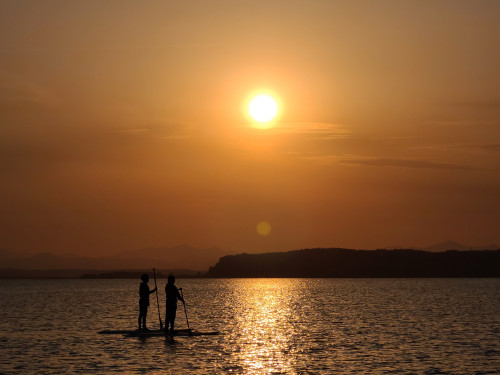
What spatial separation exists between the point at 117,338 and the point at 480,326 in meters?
30.5

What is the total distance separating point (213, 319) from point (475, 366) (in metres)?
37.9

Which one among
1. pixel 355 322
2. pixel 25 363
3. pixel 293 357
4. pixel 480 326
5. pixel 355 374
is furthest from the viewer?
pixel 355 322

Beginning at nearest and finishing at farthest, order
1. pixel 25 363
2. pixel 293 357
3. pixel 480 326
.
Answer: pixel 25 363 → pixel 293 357 → pixel 480 326

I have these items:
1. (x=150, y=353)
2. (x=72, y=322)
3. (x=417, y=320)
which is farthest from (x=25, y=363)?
(x=417, y=320)

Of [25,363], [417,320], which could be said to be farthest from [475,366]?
[417,320]

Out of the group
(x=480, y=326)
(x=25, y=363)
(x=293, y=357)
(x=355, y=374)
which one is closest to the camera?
(x=355, y=374)

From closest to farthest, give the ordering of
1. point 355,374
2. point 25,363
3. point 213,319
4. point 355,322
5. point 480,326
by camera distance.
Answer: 1. point 355,374
2. point 25,363
3. point 480,326
4. point 355,322
5. point 213,319

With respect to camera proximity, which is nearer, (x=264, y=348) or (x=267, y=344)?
(x=264, y=348)

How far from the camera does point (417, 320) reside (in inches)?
2751

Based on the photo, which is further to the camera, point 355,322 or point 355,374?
point 355,322

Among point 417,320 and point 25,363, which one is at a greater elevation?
point 417,320

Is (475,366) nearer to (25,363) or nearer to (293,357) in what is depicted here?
(293,357)

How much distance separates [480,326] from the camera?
62.7m

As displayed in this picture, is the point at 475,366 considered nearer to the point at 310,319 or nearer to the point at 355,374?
the point at 355,374
